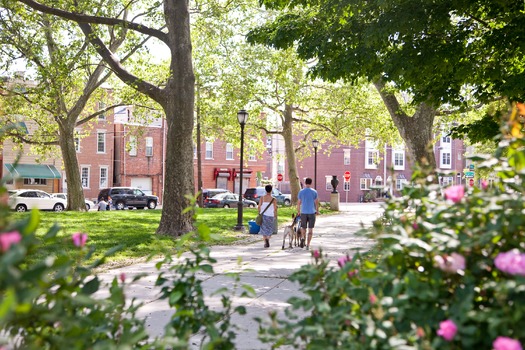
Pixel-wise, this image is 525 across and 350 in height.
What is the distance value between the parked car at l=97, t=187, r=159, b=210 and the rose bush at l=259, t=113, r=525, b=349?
146 feet

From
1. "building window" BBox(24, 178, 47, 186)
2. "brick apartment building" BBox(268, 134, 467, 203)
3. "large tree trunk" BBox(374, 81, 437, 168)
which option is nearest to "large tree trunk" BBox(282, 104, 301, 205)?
"large tree trunk" BBox(374, 81, 437, 168)

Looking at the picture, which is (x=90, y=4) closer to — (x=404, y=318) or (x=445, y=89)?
(x=445, y=89)

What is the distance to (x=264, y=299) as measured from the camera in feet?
25.9

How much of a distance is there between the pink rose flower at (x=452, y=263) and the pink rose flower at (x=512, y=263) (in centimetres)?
19

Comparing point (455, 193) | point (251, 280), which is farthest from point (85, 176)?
point (455, 193)

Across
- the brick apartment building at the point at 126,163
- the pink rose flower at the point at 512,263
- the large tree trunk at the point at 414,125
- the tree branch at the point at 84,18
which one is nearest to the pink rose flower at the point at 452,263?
the pink rose flower at the point at 512,263

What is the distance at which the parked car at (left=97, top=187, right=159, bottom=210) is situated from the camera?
153 ft

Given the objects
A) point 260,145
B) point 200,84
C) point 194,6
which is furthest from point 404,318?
point 260,145

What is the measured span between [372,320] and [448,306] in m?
0.32

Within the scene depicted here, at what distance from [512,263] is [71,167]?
31.4 meters

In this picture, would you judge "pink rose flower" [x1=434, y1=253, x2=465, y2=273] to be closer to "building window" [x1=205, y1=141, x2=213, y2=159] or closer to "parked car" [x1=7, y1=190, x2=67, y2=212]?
"parked car" [x1=7, y1=190, x2=67, y2=212]

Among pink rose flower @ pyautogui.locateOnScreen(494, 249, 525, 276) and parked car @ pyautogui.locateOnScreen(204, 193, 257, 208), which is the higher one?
pink rose flower @ pyautogui.locateOnScreen(494, 249, 525, 276)

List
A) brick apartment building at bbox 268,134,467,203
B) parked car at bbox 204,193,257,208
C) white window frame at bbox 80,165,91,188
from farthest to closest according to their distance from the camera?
brick apartment building at bbox 268,134,467,203
white window frame at bbox 80,165,91,188
parked car at bbox 204,193,257,208

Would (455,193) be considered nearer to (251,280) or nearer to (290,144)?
(251,280)
